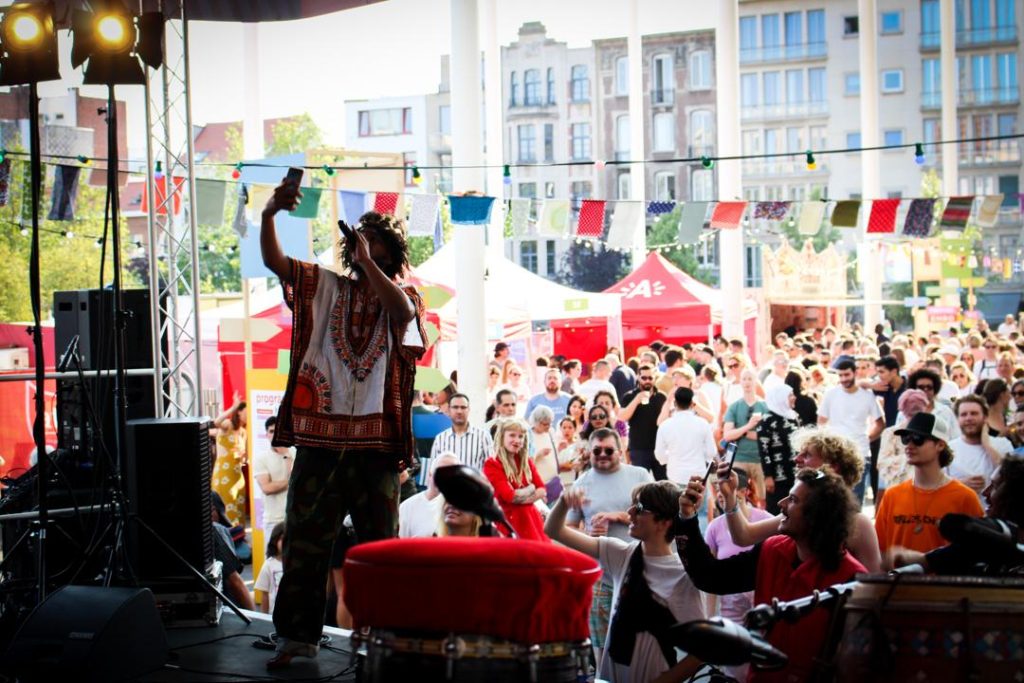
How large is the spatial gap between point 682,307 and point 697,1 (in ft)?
107

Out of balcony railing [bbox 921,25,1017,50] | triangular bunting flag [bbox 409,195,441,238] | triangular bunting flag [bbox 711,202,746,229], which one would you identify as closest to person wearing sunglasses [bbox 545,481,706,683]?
triangular bunting flag [bbox 409,195,441,238]

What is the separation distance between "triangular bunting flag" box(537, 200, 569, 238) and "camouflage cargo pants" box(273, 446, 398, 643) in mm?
10229

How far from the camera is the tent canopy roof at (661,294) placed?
21.0m

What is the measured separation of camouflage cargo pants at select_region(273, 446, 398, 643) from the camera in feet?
14.4

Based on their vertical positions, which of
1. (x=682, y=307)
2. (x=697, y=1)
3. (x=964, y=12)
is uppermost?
(x=964, y=12)

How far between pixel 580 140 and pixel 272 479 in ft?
225

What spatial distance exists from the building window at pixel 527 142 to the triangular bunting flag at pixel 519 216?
6158 centimetres

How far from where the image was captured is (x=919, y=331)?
3531 centimetres

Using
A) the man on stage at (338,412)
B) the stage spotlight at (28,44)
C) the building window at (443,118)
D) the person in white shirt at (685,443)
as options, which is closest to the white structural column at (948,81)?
the person in white shirt at (685,443)

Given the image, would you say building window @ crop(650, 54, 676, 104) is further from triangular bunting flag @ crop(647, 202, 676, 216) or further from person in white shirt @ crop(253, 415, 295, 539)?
person in white shirt @ crop(253, 415, 295, 539)

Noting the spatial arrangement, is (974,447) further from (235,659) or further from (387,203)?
(387,203)

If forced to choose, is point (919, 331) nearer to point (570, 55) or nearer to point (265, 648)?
point (265, 648)

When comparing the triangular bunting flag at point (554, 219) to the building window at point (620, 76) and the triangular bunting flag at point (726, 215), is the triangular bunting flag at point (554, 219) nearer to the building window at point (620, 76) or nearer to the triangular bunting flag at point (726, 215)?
the triangular bunting flag at point (726, 215)

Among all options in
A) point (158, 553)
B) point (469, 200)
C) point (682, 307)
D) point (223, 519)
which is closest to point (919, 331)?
point (682, 307)
